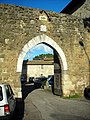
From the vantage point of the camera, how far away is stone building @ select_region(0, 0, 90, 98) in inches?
403

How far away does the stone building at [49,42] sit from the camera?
10.2m

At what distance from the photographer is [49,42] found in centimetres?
1141

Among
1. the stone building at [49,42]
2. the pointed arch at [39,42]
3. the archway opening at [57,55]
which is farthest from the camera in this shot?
the archway opening at [57,55]

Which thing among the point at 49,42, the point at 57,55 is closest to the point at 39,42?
the point at 49,42

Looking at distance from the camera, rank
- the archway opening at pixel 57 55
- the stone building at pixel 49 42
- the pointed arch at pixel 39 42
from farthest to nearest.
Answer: the archway opening at pixel 57 55
the pointed arch at pixel 39 42
the stone building at pixel 49 42

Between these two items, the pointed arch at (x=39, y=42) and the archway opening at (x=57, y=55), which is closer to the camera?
the pointed arch at (x=39, y=42)

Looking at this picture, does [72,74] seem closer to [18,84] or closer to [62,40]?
[62,40]

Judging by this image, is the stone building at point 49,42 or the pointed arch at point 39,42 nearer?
the stone building at point 49,42

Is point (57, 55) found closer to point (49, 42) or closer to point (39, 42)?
point (49, 42)

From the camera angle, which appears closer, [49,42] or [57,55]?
[49,42]

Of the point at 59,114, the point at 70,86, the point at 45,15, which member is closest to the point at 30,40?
the point at 45,15

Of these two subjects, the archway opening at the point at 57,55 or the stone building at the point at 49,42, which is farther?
the archway opening at the point at 57,55

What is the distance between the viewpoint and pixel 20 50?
1052cm

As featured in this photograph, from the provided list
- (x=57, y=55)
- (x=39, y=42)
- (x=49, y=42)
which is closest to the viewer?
(x=39, y=42)
